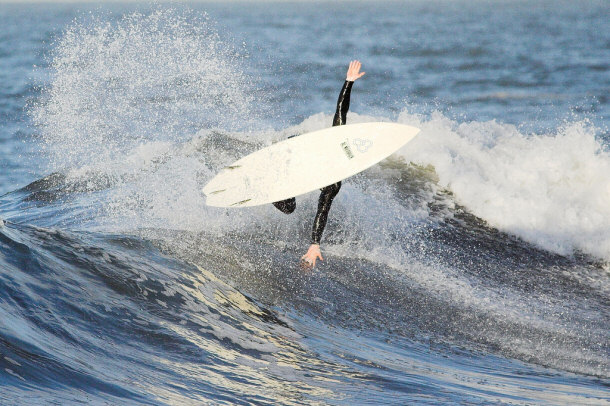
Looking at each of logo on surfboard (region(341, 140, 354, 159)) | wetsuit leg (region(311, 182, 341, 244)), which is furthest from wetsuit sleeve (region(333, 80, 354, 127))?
wetsuit leg (region(311, 182, 341, 244))

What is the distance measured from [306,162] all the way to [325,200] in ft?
1.48

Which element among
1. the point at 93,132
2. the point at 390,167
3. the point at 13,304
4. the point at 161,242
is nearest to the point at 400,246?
the point at 161,242

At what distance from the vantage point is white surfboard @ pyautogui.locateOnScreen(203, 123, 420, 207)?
7.24 metres

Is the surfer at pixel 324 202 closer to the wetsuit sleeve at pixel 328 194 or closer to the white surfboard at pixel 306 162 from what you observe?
the wetsuit sleeve at pixel 328 194

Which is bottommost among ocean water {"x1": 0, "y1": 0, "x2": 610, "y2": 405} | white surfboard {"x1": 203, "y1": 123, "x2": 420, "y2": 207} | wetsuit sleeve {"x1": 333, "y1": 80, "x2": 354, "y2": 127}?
ocean water {"x1": 0, "y1": 0, "x2": 610, "y2": 405}

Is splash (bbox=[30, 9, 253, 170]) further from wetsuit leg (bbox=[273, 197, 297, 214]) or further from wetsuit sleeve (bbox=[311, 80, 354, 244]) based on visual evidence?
wetsuit sleeve (bbox=[311, 80, 354, 244])

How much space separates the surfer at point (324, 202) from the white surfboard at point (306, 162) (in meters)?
0.12

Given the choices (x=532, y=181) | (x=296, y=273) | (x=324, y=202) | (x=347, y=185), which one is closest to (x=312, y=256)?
(x=296, y=273)

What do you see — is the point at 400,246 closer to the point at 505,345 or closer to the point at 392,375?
the point at 505,345

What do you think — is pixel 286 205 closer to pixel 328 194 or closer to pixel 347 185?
pixel 328 194

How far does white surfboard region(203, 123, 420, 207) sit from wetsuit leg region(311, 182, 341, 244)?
12 cm

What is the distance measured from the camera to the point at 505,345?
593 centimetres

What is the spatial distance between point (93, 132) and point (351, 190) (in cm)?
692

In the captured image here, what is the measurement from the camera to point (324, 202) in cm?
721
